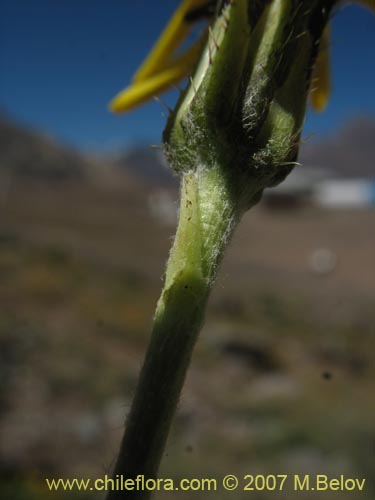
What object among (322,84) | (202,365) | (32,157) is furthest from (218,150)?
(32,157)

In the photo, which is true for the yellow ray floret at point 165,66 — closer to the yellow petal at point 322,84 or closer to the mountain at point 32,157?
the yellow petal at point 322,84

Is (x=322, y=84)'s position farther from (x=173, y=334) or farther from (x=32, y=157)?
(x=32, y=157)

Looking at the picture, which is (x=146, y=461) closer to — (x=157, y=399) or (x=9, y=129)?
(x=157, y=399)

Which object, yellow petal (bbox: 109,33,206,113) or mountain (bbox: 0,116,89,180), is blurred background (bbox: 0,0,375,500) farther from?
mountain (bbox: 0,116,89,180)

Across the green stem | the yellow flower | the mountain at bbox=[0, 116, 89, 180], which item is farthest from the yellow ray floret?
the mountain at bbox=[0, 116, 89, 180]

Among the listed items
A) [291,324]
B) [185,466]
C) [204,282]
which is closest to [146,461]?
[204,282]

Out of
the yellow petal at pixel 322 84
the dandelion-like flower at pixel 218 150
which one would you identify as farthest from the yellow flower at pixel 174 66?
the dandelion-like flower at pixel 218 150
